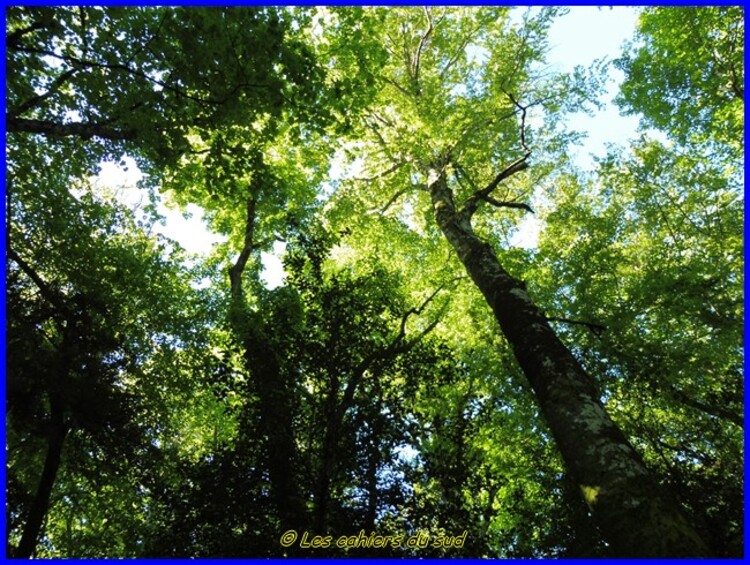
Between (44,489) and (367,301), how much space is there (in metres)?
7.47

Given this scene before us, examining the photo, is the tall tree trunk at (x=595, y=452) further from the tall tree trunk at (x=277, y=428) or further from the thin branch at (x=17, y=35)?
the thin branch at (x=17, y=35)

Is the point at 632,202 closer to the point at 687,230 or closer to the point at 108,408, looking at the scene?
the point at 687,230

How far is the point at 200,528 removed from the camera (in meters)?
5.65

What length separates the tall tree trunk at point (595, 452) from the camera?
3.44 metres

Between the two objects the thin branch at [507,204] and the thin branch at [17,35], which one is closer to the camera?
the thin branch at [17,35]

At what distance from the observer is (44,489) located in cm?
820

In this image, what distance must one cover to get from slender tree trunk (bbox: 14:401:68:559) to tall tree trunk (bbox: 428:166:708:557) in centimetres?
874

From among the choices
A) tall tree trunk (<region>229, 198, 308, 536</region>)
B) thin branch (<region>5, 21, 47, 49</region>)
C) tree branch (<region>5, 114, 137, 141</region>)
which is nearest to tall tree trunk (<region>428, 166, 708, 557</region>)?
tall tree trunk (<region>229, 198, 308, 536</region>)

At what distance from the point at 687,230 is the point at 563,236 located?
392 centimetres

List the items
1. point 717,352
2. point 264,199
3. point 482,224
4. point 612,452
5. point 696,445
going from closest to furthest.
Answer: point 612,452
point 264,199
point 696,445
point 717,352
point 482,224

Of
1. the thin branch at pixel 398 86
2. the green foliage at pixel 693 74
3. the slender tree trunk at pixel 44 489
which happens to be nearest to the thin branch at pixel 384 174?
the thin branch at pixel 398 86

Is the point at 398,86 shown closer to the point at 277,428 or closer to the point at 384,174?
the point at 384,174

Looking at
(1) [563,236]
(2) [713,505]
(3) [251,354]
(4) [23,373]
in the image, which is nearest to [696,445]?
(2) [713,505]

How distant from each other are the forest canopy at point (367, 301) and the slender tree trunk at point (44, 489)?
6cm
